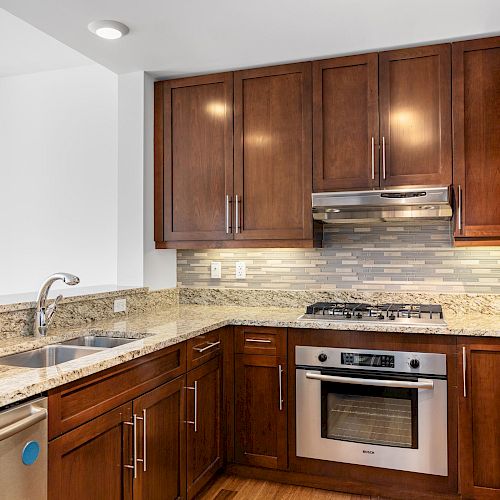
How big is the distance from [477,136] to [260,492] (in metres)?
2.26

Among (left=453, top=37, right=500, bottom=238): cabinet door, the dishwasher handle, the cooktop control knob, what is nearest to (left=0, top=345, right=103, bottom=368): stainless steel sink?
the dishwasher handle

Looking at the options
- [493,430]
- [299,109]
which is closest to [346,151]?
[299,109]

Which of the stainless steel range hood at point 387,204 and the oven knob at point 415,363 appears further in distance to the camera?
the stainless steel range hood at point 387,204

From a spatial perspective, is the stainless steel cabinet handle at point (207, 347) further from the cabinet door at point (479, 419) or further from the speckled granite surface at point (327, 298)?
the cabinet door at point (479, 419)

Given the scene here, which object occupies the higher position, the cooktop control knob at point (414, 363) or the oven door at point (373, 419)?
the cooktop control knob at point (414, 363)

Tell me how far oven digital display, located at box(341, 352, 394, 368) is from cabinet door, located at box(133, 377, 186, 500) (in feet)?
2.87

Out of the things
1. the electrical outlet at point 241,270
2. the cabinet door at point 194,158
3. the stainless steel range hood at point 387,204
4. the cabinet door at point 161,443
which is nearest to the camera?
the cabinet door at point 161,443

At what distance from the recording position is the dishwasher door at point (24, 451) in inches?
55.1

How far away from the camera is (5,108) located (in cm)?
381

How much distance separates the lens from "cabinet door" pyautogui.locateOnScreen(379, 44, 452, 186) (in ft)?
9.14

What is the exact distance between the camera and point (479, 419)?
2457 mm

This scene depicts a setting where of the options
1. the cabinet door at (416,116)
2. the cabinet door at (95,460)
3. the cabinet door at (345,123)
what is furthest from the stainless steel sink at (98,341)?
the cabinet door at (416,116)

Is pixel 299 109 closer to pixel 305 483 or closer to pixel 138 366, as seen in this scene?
pixel 138 366

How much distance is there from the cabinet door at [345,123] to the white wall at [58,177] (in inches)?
56.0
